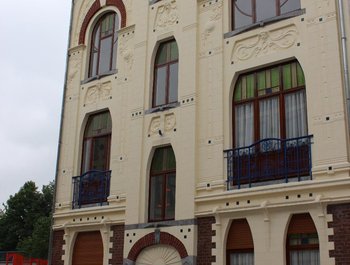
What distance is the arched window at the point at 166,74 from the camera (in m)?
16.0

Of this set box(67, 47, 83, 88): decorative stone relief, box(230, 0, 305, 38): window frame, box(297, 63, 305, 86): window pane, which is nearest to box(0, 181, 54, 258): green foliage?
box(67, 47, 83, 88): decorative stone relief

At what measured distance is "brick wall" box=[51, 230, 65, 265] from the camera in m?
17.2

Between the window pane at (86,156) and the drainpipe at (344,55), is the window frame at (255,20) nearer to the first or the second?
the drainpipe at (344,55)

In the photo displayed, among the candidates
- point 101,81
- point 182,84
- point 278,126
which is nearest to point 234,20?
point 182,84

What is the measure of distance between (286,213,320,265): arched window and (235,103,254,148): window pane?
2613mm

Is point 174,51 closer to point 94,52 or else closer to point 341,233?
point 94,52

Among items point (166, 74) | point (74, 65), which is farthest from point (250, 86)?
point (74, 65)

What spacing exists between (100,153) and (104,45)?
417 centimetres

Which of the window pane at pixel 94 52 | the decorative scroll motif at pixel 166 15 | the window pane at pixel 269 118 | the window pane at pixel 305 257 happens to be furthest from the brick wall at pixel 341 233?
the window pane at pixel 94 52

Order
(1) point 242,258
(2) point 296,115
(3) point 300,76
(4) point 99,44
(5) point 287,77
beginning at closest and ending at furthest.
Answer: (1) point 242,258
(2) point 296,115
(3) point 300,76
(5) point 287,77
(4) point 99,44

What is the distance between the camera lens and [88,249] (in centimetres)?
1659

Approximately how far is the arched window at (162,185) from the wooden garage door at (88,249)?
7.39 ft

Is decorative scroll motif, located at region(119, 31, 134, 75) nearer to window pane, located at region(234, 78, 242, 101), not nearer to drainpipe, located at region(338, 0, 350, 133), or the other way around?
window pane, located at region(234, 78, 242, 101)

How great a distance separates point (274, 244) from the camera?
12242mm
